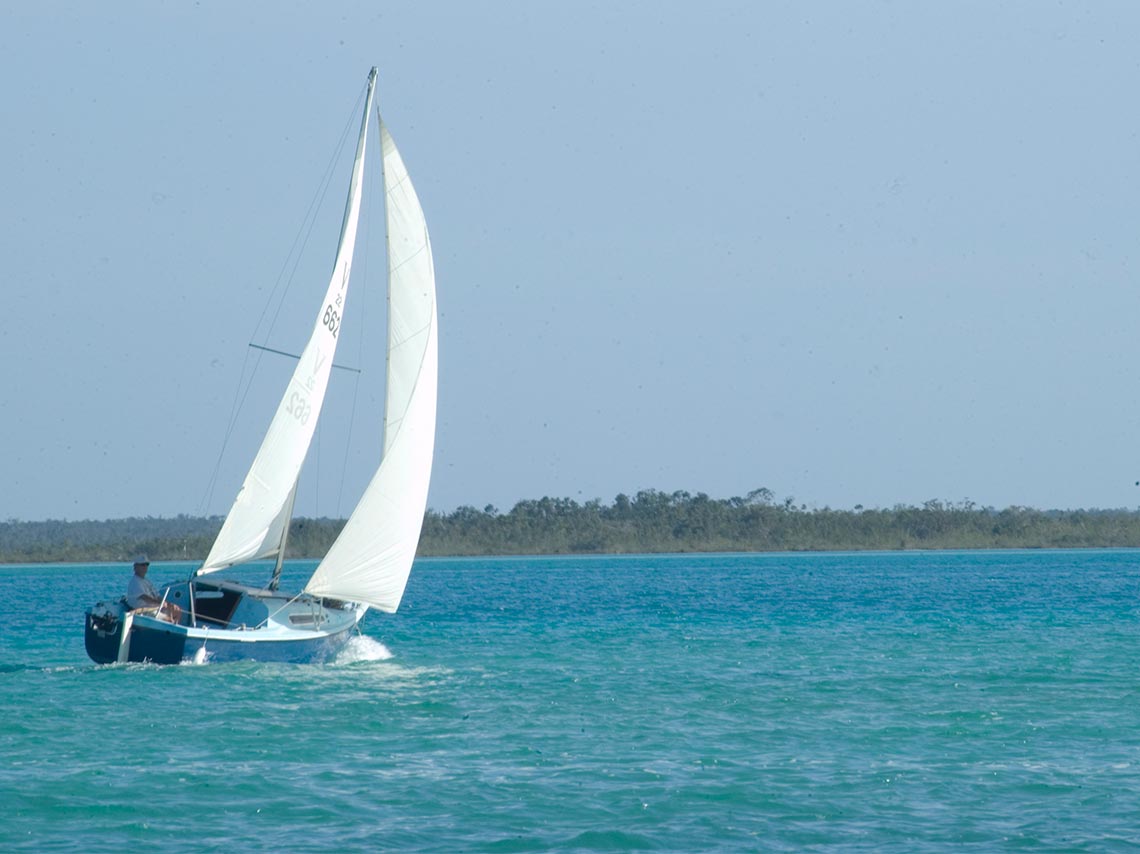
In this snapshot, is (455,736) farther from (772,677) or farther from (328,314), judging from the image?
(328,314)

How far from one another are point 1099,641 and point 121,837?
29023 millimetres

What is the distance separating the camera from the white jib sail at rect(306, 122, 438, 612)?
1259 inches

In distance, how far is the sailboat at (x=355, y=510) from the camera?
30.8 m

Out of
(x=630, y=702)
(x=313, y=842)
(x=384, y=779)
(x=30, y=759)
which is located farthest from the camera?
(x=630, y=702)

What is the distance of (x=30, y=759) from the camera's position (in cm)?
2123

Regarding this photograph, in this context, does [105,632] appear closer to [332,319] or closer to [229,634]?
[229,634]

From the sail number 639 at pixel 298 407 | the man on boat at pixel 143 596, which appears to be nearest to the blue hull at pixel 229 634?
the man on boat at pixel 143 596

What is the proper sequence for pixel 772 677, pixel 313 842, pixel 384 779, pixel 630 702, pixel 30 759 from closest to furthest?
pixel 313 842 → pixel 384 779 → pixel 30 759 → pixel 630 702 → pixel 772 677

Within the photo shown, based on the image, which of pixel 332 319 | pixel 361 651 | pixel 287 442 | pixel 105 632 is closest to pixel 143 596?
pixel 105 632

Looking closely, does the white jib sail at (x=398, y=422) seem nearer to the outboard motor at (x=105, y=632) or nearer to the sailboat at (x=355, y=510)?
the sailboat at (x=355, y=510)

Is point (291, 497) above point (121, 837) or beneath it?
above

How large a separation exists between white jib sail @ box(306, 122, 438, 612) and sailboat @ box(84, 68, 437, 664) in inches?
0.8

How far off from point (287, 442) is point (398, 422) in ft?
7.23

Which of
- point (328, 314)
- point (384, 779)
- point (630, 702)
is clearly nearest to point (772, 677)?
point (630, 702)
